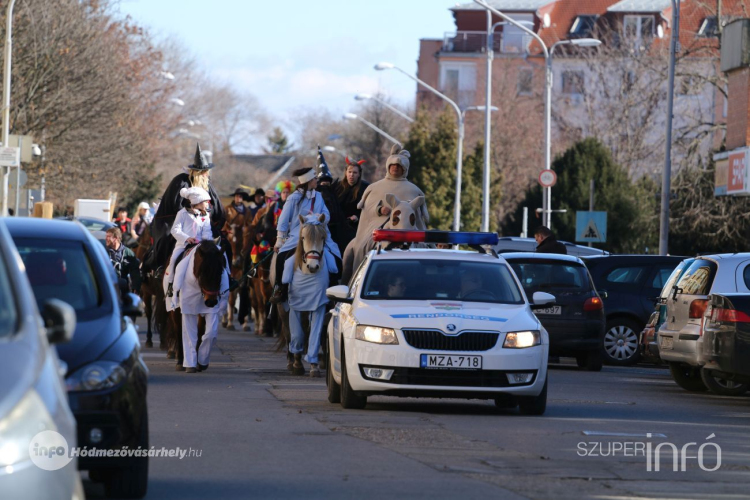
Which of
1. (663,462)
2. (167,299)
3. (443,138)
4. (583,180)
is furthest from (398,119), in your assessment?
(663,462)

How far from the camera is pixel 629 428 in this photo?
13125 millimetres

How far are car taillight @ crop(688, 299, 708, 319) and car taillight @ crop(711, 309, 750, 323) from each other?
3.70ft

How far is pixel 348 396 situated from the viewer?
45.9 feet

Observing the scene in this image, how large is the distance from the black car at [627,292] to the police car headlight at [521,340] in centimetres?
973

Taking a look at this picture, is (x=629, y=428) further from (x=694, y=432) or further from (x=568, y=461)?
(x=568, y=461)

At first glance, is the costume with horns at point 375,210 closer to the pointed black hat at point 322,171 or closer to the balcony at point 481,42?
the pointed black hat at point 322,171

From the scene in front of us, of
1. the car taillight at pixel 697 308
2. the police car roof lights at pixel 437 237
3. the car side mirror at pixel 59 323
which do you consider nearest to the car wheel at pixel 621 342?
the car taillight at pixel 697 308

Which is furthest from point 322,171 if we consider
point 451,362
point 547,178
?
point 547,178

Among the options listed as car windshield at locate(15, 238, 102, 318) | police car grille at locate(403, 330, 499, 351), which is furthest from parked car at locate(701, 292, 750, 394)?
car windshield at locate(15, 238, 102, 318)

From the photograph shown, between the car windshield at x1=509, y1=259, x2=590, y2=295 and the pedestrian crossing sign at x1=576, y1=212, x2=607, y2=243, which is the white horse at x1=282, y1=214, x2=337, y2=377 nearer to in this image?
the car windshield at x1=509, y1=259, x2=590, y2=295

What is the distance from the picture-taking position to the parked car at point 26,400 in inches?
214

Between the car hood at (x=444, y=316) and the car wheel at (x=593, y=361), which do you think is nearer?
the car hood at (x=444, y=316)

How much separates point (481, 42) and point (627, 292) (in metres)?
84.0

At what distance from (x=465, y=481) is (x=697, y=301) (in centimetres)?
848
